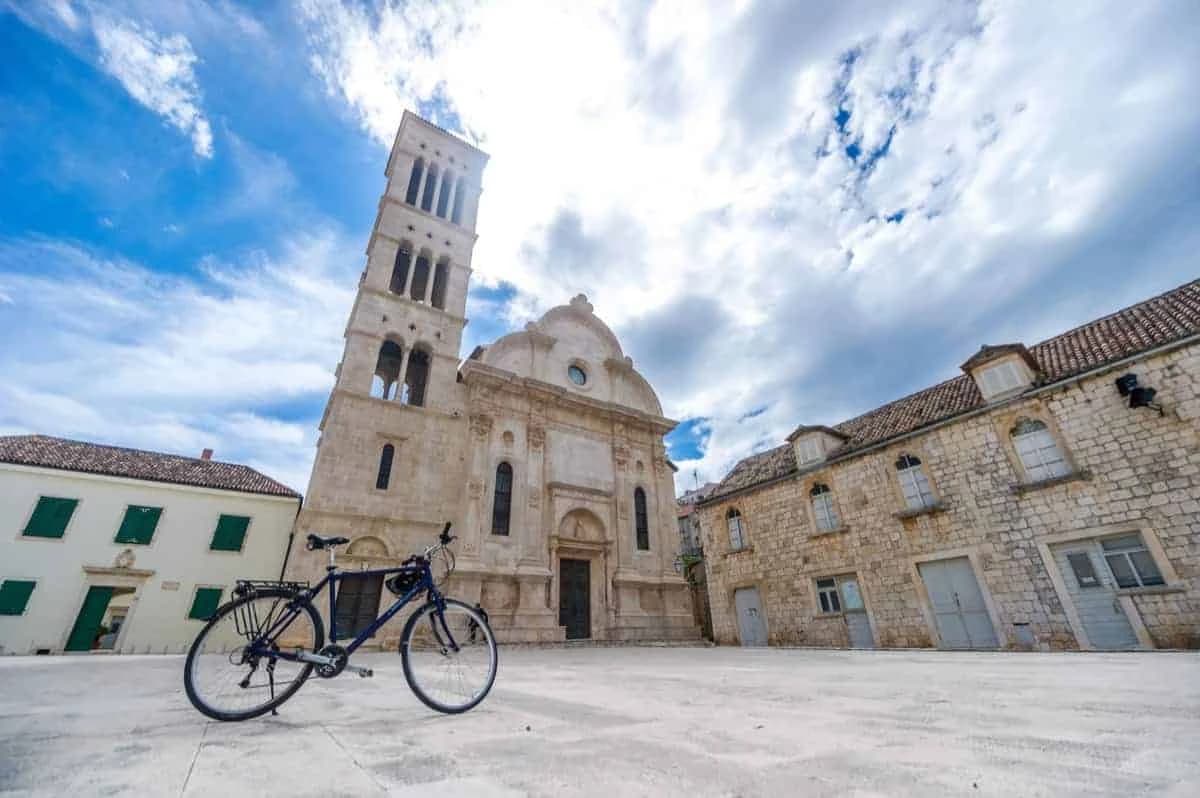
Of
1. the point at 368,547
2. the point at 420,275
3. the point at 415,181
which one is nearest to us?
the point at 368,547

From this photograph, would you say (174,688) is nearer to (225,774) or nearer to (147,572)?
(225,774)

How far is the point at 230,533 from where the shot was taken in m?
15.8

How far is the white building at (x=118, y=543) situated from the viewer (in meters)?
13.5

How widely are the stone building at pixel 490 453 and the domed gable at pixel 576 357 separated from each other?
68mm

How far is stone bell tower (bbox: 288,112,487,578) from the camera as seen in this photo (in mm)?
14289

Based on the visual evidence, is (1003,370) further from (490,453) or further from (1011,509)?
(490,453)

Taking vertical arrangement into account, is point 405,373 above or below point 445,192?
below

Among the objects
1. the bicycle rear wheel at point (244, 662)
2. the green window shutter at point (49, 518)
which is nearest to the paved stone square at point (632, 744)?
the bicycle rear wheel at point (244, 662)

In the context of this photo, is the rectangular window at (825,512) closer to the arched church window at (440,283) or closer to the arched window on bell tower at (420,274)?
the arched church window at (440,283)

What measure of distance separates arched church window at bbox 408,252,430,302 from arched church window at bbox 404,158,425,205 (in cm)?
297

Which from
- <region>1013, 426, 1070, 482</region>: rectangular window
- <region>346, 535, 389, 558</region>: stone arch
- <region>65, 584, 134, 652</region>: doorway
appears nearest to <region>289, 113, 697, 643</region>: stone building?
<region>346, 535, 389, 558</region>: stone arch

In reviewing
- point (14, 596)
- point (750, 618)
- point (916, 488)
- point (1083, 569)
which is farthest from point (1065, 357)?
Answer: point (14, 596)

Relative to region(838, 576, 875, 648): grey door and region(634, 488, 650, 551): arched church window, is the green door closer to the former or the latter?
region(634, 488, 650, 551): arched church window

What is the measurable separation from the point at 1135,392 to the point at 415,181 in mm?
25884
